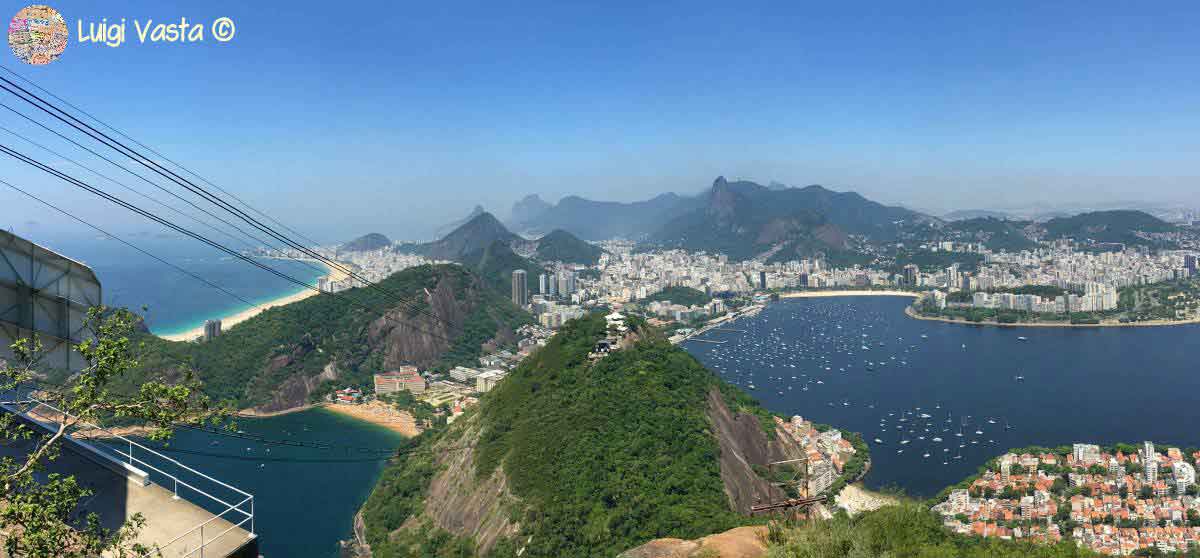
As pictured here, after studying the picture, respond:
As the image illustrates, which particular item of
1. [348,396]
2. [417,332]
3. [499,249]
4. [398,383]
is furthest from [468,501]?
[499,249]

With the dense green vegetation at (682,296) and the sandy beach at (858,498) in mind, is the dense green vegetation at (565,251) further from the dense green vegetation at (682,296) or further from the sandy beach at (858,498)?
the sandy beach at (858,498)

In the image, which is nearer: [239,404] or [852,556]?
[852,556]

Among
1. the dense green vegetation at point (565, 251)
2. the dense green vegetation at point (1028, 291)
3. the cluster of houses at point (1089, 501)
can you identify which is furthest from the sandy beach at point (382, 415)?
the dense green vegetation at point (565, 251)

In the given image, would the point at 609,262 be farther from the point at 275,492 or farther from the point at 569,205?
the point at 569,205

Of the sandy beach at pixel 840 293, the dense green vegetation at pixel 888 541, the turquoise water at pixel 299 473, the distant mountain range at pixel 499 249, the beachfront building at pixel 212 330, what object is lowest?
the turquoise water at pixel 299 473

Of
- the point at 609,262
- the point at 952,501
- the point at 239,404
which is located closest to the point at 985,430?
the point at 952,501

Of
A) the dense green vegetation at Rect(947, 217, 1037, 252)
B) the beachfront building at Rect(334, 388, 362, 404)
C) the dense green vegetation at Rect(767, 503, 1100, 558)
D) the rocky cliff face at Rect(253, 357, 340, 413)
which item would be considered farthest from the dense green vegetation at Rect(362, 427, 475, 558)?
the dense green vegetation at Rect(947, 217, 1037, 252)

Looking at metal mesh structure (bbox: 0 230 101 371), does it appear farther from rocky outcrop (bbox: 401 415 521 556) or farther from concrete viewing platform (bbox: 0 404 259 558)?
rocky outcrop (bbox: 401 415 521 556)
